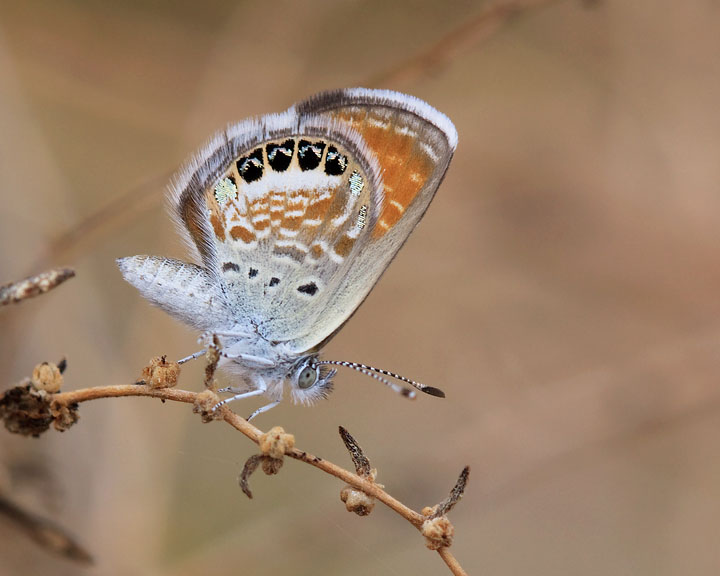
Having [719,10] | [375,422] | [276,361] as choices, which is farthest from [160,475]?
[719,10]

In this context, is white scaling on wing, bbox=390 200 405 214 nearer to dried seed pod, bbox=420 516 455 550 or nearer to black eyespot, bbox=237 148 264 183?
black eyespot, bbox=237 148 264 183

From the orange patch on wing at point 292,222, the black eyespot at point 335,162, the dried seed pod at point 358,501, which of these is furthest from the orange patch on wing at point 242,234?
the dried seed pod at point 358,501

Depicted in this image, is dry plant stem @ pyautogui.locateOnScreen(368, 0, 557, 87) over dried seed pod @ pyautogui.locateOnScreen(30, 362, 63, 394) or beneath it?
over

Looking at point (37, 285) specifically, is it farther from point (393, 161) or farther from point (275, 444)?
point (393, 161)

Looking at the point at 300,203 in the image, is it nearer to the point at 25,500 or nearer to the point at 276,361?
the point at 276,361

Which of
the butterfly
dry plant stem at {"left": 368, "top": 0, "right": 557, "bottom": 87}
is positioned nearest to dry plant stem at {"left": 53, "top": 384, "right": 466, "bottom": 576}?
the butterfly

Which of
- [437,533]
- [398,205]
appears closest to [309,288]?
[398,205]

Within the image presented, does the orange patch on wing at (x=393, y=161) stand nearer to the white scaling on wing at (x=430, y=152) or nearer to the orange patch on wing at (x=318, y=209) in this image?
the white scaling on wing at (x=430, y=152)

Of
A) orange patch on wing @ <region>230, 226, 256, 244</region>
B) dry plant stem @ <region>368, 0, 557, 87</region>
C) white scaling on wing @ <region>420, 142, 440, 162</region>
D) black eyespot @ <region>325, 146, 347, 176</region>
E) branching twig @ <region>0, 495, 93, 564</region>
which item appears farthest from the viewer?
dry plant stem @ <region>368, 0, 557, 87</region>
